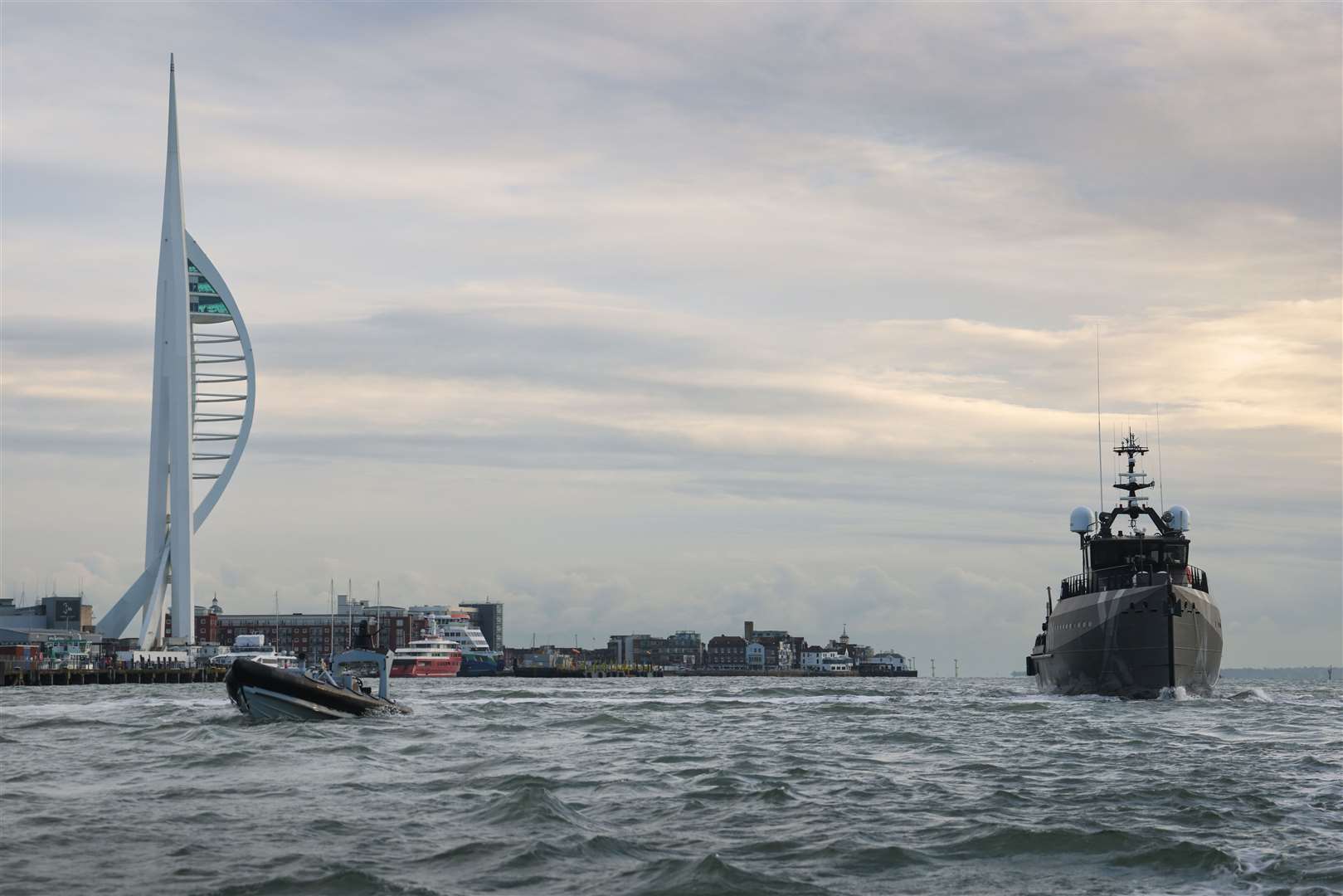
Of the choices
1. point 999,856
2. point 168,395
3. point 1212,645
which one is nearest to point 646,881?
point 999,856

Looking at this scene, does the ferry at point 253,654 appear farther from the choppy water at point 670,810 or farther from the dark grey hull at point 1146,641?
the choppy water at point 670,810

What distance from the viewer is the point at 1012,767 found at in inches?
1412

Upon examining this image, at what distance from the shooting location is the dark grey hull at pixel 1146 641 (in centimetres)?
6800

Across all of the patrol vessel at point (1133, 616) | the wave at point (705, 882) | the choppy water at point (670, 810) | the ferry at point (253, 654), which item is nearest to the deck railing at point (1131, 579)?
the patrol vessel at point (1133, 616)

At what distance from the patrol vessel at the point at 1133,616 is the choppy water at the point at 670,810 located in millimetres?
16755

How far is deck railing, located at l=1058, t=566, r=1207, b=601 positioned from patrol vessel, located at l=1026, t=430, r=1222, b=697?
0.07 metres

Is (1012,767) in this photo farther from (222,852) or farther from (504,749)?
(222,852)

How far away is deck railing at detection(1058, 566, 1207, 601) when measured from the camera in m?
68.9

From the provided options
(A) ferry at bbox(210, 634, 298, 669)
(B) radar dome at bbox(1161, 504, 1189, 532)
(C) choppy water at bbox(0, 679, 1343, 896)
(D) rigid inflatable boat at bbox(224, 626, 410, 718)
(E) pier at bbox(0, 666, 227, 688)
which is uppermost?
(B) radar dome at bbox(1161, 504, 1189, 532)

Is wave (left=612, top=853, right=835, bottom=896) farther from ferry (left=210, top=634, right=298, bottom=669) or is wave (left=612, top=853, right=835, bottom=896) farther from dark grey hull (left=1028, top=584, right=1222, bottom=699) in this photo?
ferry (left=210, top=634, right=298, bottom=669)

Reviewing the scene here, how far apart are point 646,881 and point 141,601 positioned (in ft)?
511

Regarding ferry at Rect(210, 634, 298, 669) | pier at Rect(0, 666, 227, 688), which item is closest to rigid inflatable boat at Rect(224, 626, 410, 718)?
pier at Rect(0, 666, 227, 688)

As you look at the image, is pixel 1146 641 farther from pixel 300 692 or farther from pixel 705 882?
pixel 705 882

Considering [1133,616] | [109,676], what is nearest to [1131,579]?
[1133,616]
